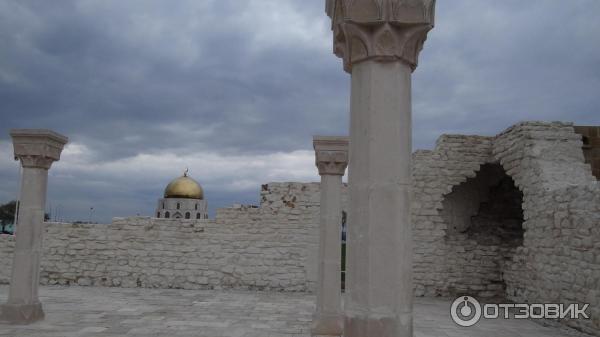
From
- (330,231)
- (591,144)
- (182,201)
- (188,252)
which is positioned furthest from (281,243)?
(182,201)

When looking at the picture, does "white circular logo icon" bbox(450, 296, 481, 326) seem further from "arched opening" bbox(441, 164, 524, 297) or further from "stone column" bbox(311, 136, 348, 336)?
"stone column" bbox(311, 136, 348, 336)

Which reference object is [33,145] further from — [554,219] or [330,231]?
[554,219]

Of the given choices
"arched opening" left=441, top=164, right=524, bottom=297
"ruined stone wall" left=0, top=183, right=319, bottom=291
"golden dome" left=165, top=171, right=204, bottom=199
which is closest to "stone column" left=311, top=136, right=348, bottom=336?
"ruined stone wall" left=0, top=183, right=319, bottom=291

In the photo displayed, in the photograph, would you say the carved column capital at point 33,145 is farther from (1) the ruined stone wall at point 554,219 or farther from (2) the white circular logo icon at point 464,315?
(1) the ruined stone wall at point 554,219

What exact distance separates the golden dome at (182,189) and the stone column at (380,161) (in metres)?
32.6

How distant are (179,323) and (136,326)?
0.74m

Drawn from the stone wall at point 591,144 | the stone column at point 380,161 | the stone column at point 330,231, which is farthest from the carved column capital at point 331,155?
the stone wall at point 591,144

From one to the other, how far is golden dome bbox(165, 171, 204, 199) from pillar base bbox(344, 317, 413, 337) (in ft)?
107

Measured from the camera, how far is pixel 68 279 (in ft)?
45.6

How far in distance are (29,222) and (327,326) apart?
18.0 feet

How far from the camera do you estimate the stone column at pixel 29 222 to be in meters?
8.16

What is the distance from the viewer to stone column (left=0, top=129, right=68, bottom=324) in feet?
26.8

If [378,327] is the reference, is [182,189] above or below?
above

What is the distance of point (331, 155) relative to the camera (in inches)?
319
